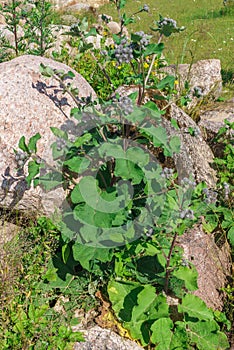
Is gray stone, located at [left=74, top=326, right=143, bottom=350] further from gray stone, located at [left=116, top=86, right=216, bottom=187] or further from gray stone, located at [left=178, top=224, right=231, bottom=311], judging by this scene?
gray stone, located at [left=116, top=86, right=216, bottom=187]

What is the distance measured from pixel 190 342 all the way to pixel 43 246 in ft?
3.96

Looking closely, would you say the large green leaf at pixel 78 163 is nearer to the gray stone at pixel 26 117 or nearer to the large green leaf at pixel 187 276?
the gray stone at pixel 26 117

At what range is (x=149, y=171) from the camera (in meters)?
3.03

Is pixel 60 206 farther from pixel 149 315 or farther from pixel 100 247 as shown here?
pixel 149 315

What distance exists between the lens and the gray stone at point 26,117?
3252 mm

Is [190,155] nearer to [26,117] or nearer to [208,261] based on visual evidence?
[208,261]

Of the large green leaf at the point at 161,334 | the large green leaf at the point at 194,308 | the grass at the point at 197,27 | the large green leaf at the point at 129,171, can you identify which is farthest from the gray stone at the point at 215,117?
the large green leaf at the point at 161,334

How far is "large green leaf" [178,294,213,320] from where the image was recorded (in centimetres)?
276

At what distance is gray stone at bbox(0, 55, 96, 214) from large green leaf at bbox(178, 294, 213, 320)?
1.21 metres

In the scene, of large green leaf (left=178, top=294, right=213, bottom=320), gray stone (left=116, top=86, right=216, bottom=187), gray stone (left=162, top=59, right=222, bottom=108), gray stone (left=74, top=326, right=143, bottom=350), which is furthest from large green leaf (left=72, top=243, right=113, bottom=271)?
gray stone (left=162, top=59, right=222, bottom=108)

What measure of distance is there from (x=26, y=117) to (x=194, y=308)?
6.10 ft

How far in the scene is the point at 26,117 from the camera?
3365 mm

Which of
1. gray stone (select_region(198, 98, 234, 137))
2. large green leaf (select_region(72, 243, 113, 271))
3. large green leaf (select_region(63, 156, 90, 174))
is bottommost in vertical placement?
gray stone (select_region(198, 98, 234, 137))

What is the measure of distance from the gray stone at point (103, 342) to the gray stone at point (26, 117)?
3.23ft
